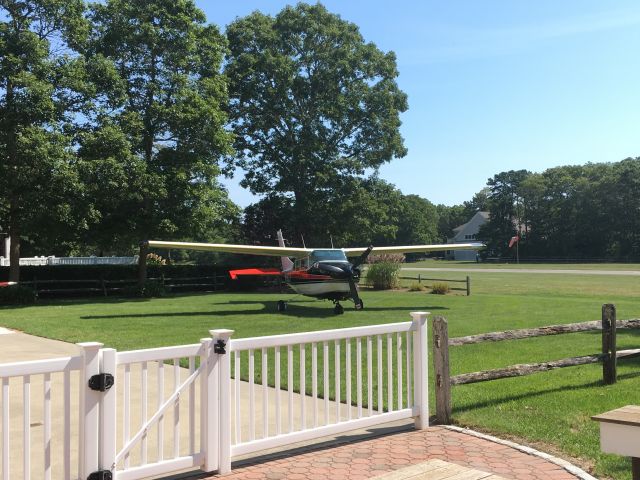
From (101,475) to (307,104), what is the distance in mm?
37803

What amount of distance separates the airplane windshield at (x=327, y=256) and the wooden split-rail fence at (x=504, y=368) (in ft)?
43.5

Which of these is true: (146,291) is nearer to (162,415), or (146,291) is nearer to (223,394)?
(223,394)

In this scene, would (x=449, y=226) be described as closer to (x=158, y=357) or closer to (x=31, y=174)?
(x=31, y=174)

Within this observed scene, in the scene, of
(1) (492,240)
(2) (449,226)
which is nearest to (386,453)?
(1) (492,240)

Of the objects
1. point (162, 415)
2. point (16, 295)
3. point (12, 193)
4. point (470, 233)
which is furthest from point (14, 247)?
point (470, 233)

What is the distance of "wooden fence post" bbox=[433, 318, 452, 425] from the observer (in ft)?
19.6

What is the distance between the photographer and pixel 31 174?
2333cm

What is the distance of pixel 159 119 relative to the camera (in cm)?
2903

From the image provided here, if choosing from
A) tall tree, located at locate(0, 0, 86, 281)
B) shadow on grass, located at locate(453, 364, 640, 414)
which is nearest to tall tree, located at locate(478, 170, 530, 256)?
tall tree, located at locate(0, 0, 86, 281)

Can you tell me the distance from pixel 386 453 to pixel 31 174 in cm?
2256

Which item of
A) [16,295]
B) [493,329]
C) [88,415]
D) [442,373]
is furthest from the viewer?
[16,295]

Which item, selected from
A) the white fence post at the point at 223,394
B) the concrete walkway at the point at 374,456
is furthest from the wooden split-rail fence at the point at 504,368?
the white fence post at the point at 223,394

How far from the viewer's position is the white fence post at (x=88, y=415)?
3680 millimetres

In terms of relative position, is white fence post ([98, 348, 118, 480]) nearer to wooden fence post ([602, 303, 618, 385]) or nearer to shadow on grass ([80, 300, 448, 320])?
wooden fence post ([602, 303, 618, 385])
